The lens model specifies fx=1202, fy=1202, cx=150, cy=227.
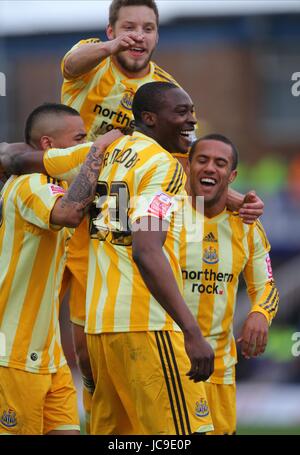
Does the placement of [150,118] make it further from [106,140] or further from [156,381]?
[156,381]

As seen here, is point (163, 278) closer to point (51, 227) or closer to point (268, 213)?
point (51, 227)

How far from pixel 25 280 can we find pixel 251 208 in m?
1.65

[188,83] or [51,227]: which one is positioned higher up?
[188,83]

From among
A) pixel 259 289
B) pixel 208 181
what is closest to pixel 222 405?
pixel 259 289

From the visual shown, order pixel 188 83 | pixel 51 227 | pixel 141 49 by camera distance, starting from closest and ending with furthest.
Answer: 1. pixel 51 227
2. pixel 141 49
3. pixel 188 83

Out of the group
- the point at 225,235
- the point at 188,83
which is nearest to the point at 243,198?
the point at 225,235

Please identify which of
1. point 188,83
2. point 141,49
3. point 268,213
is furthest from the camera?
point 188,83

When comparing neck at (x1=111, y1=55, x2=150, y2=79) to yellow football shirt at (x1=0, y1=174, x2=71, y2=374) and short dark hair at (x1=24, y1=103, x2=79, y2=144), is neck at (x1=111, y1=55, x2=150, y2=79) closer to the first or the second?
short dark hair at (x1=24, y1=103, x2=79, y2=144)

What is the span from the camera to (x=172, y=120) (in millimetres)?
7270

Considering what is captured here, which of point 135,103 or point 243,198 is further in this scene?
point 243,198

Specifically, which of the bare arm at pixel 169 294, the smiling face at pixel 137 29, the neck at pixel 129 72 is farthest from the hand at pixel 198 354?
the neck at pixel 129 72

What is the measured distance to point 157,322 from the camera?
6.98m

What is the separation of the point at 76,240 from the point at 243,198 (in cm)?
120

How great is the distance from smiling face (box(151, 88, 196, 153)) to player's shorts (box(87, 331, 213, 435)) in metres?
1.19
